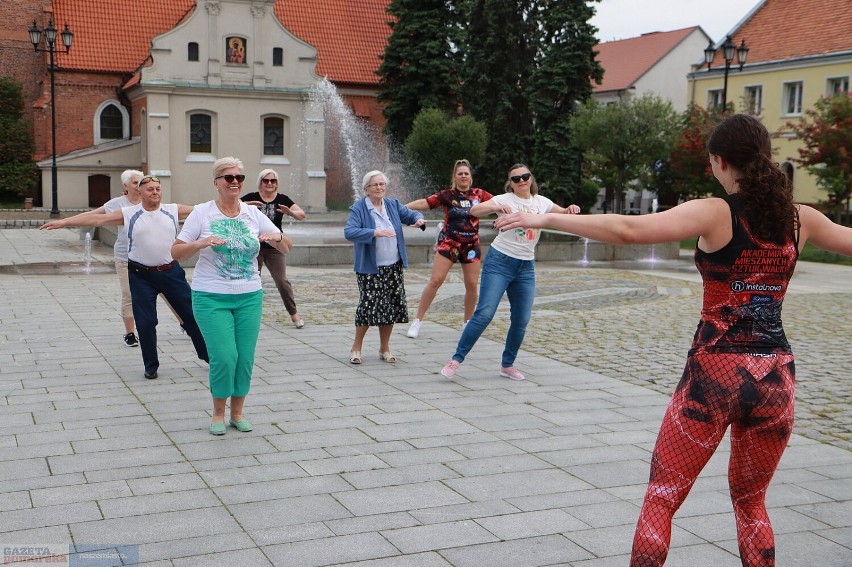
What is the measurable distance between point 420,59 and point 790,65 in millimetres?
17738

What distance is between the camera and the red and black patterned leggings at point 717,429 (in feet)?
11.2

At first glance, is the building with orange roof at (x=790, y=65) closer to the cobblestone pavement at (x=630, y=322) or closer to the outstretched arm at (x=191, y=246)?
the cobblestone pavement at (x=630, y=322)

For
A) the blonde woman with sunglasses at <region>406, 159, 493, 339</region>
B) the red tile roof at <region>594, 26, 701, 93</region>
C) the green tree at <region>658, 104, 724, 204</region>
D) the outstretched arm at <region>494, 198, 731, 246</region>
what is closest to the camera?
the outstretched arm at <region>494, 198, 731, 246</region>

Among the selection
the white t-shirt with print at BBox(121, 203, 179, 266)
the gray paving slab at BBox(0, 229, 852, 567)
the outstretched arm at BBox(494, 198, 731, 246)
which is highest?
the outstretched arm at BBox(494, 198, 731, 246)

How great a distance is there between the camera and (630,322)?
12461mm

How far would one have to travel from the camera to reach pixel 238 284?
6359 mm

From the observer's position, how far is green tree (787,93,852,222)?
25.8m

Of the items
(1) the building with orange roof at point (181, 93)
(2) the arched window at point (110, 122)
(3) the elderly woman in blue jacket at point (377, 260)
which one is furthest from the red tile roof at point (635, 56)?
(3) the elderly woman in blue jacket at point (377, 260)

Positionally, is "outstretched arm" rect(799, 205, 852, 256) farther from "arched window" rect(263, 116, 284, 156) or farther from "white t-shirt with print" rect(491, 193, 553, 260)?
"arched window" rect(263, 116, 284, 156)

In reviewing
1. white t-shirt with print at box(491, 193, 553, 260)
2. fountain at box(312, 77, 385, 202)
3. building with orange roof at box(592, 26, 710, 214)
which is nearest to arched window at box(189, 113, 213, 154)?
fountain at box(312, 77, 385, 202)

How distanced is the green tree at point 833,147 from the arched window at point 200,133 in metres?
25.5

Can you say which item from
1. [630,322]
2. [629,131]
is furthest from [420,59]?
[630,322]

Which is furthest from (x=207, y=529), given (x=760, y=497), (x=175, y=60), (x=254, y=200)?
(x=175, y=60)

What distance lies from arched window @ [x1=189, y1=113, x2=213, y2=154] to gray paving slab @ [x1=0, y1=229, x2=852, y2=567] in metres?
31.9
